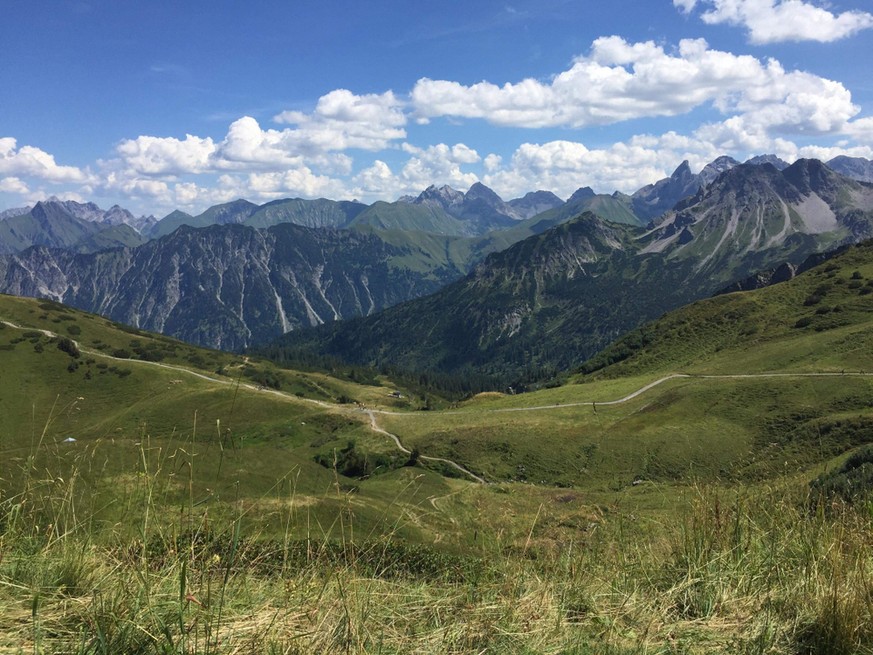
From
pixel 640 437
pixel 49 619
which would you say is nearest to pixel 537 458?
pixel 640 437

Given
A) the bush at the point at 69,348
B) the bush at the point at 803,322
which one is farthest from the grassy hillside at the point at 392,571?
the bush at the point at 69,348

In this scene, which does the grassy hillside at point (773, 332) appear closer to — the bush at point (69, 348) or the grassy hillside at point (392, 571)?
the grassy hillside at point (392, 571)

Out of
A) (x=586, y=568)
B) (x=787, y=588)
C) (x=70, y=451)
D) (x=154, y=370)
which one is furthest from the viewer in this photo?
(x=154, y=370)

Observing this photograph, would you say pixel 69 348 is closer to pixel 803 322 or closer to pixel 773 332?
pixel 773 332

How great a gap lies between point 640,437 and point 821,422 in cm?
1986

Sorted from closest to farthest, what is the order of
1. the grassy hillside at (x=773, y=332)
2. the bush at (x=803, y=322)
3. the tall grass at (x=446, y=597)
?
1. the tall grass at (x=446, y=597)
2. the grassy hillside at (x=773, y=332)
3. the bush at (x=803, y=322)

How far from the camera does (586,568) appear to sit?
→ 702 centimetres

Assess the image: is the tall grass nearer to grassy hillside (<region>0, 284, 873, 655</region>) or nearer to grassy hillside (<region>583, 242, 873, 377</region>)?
grassy hillside (<region>0, 284, 873, 655</region>)

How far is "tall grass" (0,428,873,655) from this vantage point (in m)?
4.18

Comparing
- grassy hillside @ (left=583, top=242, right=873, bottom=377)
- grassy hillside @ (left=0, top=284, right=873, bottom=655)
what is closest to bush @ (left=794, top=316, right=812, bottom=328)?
grassy hillside @ (left=583, top=242, right=873, bottom=377)

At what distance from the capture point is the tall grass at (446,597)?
13.7 ft

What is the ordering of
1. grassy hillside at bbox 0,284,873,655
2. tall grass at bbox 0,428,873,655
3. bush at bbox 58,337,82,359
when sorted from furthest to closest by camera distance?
bush at bbox 58,337,82,359 < grassy hillside at bbox 0,284,873,655 < tall grass at bbox 0,428,873,655

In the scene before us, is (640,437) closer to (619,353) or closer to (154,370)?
(619,353)

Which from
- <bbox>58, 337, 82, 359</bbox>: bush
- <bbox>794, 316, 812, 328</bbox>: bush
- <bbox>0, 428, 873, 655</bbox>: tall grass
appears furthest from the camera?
<bbox>58, 337, 82, 359</bbox>: bush
